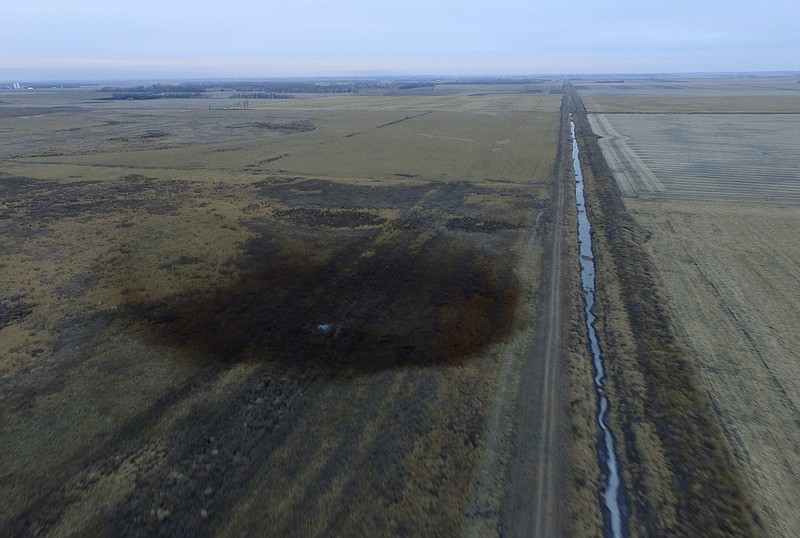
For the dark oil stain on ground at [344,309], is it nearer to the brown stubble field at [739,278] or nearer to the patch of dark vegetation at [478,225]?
the patch of dark vegetation at [478,225]

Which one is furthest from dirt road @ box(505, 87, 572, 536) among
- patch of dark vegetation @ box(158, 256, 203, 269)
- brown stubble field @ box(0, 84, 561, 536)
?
patch of dark vegetation @ box(158, 256, 203, 269)

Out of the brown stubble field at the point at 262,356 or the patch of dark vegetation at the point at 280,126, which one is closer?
the brown stubble field at the point at 262,356

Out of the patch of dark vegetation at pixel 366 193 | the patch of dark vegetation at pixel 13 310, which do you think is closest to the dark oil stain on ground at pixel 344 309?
the patch of dark vegetation at pixel 13 310

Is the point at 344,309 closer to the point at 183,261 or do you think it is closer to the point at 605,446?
the point at 183,261

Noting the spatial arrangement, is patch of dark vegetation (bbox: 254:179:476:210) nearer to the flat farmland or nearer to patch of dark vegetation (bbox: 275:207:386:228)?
patch of dark vegetation (bbox: 275:207:386:228)

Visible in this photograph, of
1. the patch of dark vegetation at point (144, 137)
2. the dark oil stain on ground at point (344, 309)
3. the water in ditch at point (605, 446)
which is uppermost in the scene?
the patch of dark vegetation at point (144, 137)

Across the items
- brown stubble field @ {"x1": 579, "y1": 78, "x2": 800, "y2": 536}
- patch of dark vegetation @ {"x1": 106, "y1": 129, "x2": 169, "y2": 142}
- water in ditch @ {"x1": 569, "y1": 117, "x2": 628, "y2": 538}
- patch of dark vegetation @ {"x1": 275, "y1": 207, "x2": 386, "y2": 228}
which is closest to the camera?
water in ditch @ {"x1": 569, "y1": 117, "x2": 628, "y2": 538}
